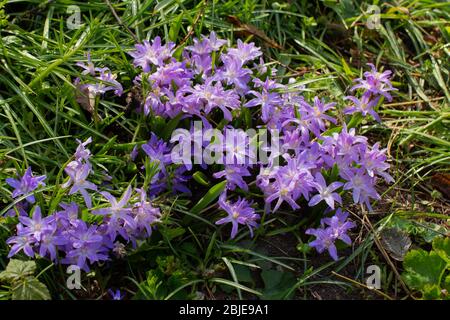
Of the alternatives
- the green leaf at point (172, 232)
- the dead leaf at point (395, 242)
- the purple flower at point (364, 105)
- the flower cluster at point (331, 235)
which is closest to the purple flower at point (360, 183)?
the flower cluster at point (331, 235)

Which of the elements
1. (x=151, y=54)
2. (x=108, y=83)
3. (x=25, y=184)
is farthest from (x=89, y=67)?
(x=25, y=184)

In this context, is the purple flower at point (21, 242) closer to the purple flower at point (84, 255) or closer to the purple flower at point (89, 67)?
the purple flower at point (84, 255)

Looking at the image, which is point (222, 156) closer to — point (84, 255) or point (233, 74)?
point (233, 74)

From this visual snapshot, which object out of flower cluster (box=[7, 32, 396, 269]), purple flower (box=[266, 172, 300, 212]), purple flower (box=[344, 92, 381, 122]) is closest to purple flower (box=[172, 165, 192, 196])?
flower cluster (box=[7, 32, 396, 269])

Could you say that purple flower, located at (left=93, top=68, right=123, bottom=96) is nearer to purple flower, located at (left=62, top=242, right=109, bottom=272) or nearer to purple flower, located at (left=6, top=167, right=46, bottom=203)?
purple flower, located at (left=6, top=167, right=46, bottom=203)
